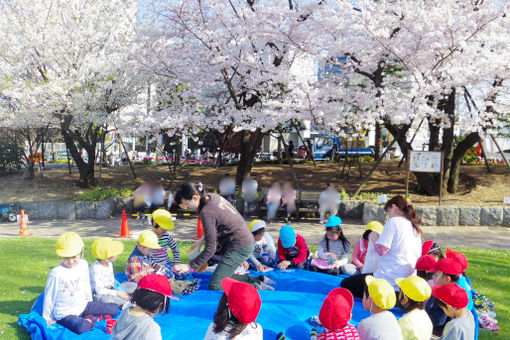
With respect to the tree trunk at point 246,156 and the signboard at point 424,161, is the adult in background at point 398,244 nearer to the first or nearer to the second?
the signboard at point 424,161

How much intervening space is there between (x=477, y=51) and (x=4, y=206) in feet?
47.4

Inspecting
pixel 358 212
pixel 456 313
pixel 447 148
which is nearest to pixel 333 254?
pixel 456 313

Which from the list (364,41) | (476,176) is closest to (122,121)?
(364,41)

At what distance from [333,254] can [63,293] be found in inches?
156

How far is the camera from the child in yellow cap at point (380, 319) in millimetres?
3684

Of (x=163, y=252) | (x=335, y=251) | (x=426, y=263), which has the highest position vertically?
(x=426, y=263)

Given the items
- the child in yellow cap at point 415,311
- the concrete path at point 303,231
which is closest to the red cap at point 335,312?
the child in yellow cap at point 415,311

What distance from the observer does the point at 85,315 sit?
4.86 metres

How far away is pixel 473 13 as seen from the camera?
35.0 ft

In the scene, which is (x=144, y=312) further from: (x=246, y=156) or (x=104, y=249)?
(x=246, y=156)

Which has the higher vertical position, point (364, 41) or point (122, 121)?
point (364, 41)

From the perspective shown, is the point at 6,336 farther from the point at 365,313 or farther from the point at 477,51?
the point at 477,51

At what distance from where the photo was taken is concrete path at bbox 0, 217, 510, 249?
1106 cm

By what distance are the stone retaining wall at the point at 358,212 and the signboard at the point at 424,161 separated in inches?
43.5
